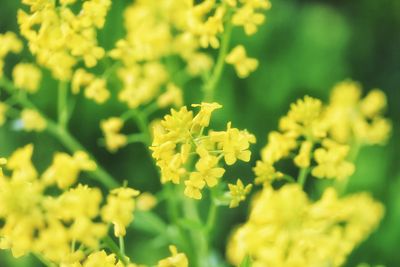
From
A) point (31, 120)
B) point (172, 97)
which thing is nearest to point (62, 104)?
point (31, 120)

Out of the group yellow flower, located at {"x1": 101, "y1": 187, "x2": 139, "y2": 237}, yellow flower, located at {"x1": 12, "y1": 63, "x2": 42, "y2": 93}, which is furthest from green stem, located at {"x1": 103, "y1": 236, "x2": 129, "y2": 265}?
yellow flower, located at {"x1": 12, "y1": 63, "x2": 42, "y2": 93}

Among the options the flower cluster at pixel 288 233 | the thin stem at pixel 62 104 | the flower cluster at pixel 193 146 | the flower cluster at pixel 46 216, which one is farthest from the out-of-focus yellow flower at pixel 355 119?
the flower cluster at pixel 46 216

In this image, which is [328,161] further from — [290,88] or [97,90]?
[290,88]

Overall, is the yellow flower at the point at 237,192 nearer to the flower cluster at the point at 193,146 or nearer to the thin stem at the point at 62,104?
the flower cluster at the point at 193,146

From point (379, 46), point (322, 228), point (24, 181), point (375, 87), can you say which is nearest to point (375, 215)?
point (322, 228)

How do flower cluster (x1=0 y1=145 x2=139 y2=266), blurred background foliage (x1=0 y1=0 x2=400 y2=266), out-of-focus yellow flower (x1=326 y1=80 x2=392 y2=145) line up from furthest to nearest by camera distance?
1. blurred background foliage (x1=0 y1=0 x2=400 y2=266)
2. out-of-focus yellow flower (x1=326 y1=80 x2=392 y2=145)
3. flower cluster (x1=0 y1=145 x2=139 y2=266)

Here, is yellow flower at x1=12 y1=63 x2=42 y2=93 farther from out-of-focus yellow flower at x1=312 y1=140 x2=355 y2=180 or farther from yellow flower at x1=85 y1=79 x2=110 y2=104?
out-of-focus yellow flower at x1=312 y1=140 x2=355 y2=180

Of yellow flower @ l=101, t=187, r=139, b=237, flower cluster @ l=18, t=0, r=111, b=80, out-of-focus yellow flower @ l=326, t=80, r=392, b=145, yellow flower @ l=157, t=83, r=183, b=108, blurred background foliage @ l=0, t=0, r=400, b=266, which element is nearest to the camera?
yellow flower @ l=101, t=187, r=139, b=237
